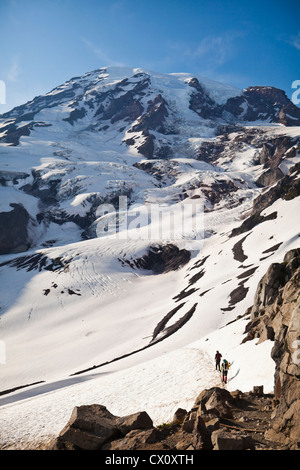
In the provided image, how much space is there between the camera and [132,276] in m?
84.1

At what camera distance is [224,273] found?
57.1m

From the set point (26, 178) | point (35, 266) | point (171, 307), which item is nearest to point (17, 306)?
point (35, 266)

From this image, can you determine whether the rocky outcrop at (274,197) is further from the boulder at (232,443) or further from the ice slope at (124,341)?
the boulder at (232,443)

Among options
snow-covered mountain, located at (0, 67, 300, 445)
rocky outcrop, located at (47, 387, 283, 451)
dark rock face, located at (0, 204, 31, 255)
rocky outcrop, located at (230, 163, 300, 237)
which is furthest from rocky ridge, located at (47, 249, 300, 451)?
dark rock face, located at (0, 204, 31, 255)

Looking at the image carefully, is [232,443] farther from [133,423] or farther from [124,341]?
[124,341]

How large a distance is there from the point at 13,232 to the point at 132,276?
69.8 meters

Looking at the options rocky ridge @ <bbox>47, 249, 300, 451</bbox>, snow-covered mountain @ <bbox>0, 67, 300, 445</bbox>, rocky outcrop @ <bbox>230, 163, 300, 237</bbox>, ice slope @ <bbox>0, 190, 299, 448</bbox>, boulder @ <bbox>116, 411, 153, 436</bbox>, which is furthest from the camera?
rocky outcrop @ <bbox>230, 163, 300, 237</bbox>

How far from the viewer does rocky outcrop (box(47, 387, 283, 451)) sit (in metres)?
8.62

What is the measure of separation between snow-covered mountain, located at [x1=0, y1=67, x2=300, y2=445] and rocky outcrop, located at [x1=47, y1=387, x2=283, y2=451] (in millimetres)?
5464

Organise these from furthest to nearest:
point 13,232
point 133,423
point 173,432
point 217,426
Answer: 1. point 13,232
2. point 173,432
3. point 133,423
4. point 217,426

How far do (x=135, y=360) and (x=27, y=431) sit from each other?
16.5 meters

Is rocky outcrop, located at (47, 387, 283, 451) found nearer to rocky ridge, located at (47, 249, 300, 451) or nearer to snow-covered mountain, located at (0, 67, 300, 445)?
rocky ridge, located at (47, 249, 300, 451)

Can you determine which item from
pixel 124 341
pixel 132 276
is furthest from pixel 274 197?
pixel 124 341
